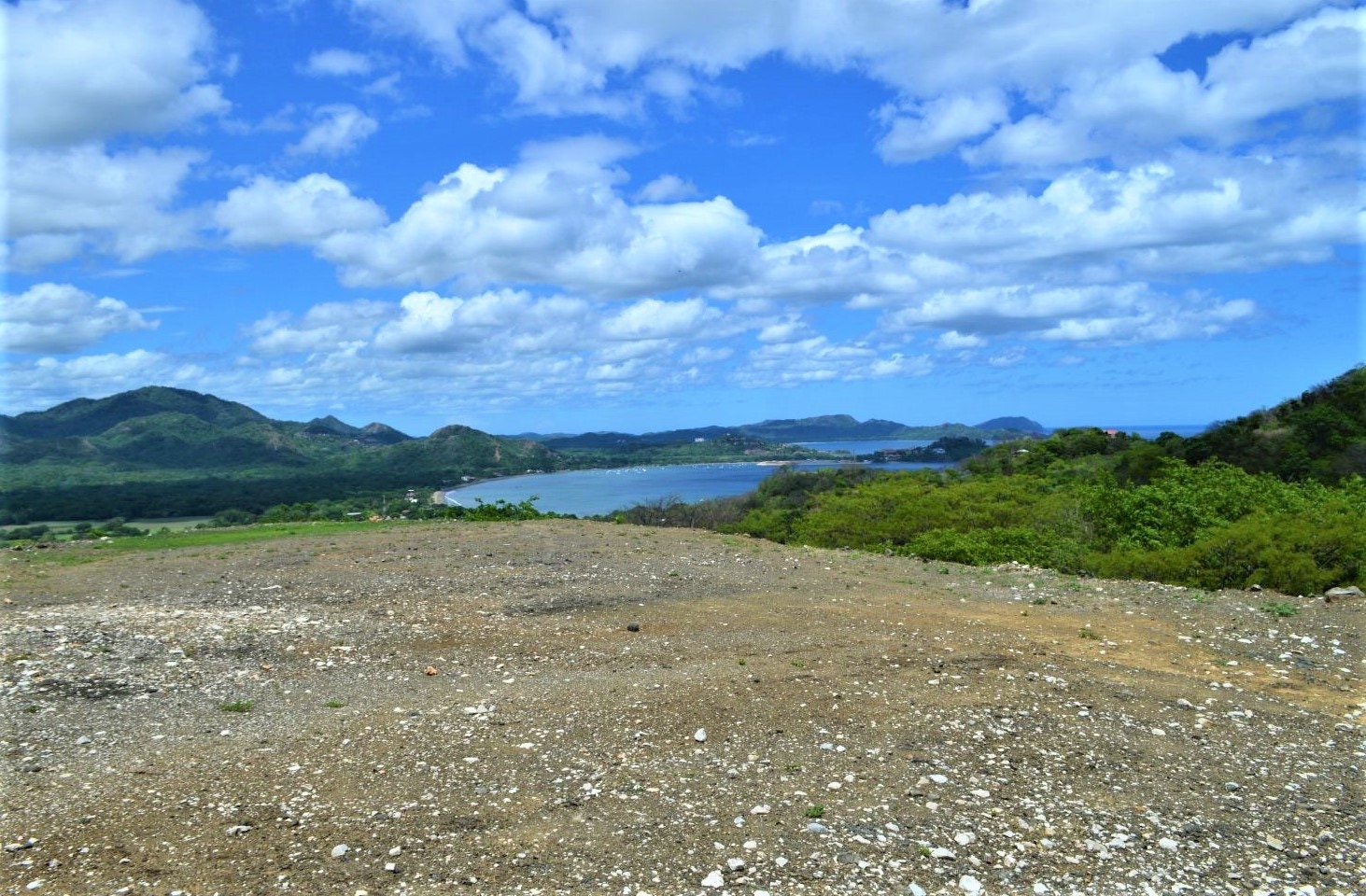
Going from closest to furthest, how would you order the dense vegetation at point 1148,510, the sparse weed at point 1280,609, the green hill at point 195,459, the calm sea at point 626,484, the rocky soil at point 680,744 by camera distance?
the rocky soil at point 680,744 < the sparse weed at point 1280,609 < the dense vegetation at point 1148,510 < the green hill at point 195,459 < the calm sea at point 626,484

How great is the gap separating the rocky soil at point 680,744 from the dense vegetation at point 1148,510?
6.95 feet

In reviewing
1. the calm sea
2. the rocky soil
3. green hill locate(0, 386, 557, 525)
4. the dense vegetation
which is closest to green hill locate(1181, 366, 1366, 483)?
the dense vegetation

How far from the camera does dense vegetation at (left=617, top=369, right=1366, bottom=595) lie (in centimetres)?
1554

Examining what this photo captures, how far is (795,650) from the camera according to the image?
10984 millimetres

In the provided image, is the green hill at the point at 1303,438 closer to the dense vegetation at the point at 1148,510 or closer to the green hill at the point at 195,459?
the dense vegetation at the point at 1148,510

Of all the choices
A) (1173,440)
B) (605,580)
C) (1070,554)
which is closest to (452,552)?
(605,580)

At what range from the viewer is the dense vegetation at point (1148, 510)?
15.5 metres

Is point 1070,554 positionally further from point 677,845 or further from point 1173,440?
point 1173,440

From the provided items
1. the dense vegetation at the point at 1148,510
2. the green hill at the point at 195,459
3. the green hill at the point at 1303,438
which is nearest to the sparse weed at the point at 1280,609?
the dense vegetation at the point at 1148,510

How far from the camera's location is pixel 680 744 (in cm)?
780

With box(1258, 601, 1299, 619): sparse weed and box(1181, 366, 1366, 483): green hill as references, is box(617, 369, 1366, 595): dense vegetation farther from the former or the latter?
box(1258, 601, 1299, 619): sparse weed

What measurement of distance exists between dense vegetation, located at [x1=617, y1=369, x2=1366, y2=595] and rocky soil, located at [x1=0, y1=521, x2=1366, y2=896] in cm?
212

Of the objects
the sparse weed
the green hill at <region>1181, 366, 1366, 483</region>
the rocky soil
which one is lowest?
the sparse weed

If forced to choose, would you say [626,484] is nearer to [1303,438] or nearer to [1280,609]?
[1303,438]
